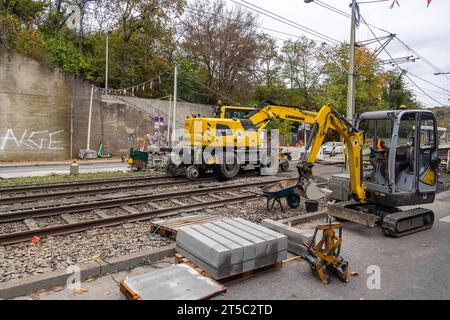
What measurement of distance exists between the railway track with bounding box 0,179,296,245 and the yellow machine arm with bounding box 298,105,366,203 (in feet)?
10.2

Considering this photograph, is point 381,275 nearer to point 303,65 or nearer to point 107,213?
point 107,213

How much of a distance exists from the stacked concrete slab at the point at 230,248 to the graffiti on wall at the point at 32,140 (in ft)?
62.2

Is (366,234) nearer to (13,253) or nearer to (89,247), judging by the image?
(89,247)

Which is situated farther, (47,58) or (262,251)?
(47,58)

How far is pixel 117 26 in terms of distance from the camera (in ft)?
94.0

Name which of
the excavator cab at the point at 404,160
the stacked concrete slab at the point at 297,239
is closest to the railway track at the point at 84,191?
the stacked concrete slab at the point at 297,239

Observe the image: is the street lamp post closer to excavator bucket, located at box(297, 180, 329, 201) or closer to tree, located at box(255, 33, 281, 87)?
excavator bucket, located at box(297, 180, 329, 201)

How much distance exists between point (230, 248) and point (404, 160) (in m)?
5.22

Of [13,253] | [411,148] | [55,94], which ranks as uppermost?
[55,94]

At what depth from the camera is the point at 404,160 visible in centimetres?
745

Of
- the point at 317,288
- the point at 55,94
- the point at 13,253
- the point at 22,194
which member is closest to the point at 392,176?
the point at 317,288

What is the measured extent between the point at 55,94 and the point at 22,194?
43.2 ft
